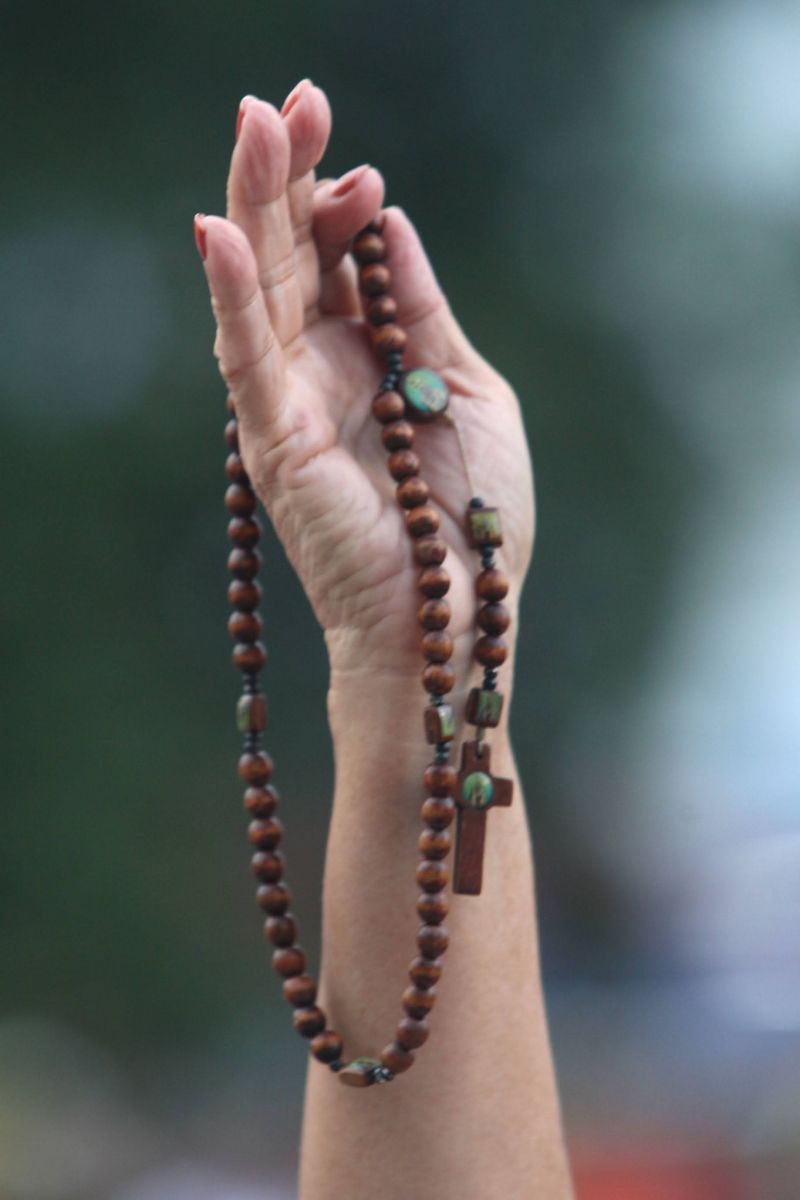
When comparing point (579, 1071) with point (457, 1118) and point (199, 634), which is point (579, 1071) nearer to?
point (199, 634)

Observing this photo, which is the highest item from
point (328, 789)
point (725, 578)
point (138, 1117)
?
point (725, 578)

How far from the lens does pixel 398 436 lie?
2.85 ft

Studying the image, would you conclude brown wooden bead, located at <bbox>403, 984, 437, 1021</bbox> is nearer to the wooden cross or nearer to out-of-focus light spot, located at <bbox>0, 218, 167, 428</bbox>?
the wooden cross

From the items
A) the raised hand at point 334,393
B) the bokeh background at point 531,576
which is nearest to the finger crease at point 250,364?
the raised hand at point 334,393

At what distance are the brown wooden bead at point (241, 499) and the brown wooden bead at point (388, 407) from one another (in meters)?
0.10

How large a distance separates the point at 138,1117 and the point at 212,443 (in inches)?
33.2

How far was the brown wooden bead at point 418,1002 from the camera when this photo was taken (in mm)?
805

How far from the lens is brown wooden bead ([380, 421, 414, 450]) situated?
2.85 feet

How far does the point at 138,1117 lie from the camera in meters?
1.61

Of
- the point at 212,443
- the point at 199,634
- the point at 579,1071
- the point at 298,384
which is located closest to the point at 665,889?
the point at 579,1071

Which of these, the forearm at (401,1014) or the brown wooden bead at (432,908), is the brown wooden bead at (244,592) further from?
the brown wooden bead at (432,908)

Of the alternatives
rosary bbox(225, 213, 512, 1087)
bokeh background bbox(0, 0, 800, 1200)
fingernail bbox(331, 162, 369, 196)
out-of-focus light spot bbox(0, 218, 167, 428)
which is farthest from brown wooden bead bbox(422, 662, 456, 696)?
out-of-focus light spot bbox(0, 218, 167, 428)

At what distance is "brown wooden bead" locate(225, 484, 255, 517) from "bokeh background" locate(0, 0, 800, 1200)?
680 mm

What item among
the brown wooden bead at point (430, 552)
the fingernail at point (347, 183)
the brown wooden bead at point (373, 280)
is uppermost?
the fingernail at point (347, 183)
